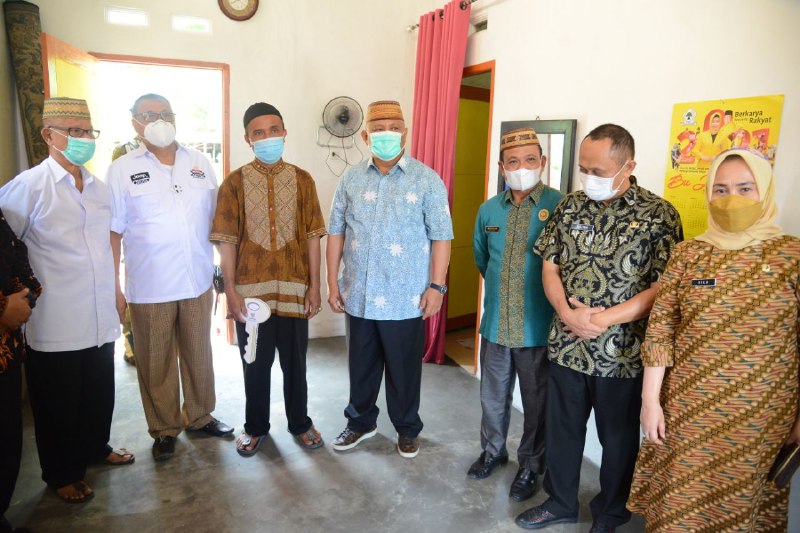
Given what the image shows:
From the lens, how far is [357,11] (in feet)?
14.2

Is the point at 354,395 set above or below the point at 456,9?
below

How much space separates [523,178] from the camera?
7.41 feet

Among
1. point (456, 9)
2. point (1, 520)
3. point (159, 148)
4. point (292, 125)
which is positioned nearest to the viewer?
point (1, 520)

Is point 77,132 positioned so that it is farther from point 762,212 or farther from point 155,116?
point 762,212

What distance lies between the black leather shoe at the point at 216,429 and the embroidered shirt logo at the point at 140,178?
1.31 m

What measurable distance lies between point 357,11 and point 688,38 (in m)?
2.80

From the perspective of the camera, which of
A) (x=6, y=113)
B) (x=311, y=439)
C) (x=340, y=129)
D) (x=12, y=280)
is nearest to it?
(x=12, y=280)

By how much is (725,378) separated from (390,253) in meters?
1.41

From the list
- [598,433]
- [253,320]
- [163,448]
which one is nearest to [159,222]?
[253,320]

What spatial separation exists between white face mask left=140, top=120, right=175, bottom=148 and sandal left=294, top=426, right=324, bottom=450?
1.58 m

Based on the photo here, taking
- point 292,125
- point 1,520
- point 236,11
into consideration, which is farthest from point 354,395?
point 236,11

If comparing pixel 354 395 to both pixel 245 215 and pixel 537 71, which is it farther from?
pixel 537 71

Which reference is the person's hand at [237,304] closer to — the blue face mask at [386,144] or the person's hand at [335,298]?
the person's hand at [335,298]

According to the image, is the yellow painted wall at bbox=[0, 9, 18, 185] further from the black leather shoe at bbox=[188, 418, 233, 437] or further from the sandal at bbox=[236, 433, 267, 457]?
the sandal at bbox=[236, 433, 267, 457]
